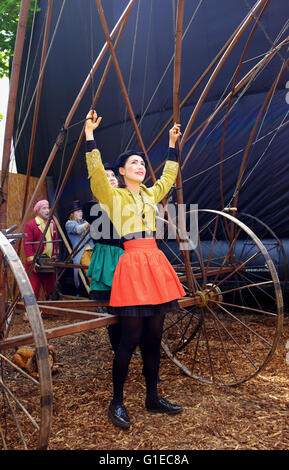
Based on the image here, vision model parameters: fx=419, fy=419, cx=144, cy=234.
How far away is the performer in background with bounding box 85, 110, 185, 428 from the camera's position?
6.79 ft

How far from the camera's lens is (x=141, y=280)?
210 cm

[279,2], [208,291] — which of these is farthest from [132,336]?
[279,2]

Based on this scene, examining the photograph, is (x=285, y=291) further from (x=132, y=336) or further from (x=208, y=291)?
(x=132, y=336)

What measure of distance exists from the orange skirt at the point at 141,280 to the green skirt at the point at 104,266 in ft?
0.64

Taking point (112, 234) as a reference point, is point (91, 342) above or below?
below

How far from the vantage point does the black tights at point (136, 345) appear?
214 cm

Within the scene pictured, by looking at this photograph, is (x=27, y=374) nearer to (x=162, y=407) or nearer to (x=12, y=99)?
(x=162, y=407)

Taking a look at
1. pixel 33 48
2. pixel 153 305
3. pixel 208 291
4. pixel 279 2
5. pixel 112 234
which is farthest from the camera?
pixel 33 48

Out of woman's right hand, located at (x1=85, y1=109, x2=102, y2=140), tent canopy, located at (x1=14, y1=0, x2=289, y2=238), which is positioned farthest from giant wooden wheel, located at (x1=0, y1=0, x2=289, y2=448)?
tent canopy, located at (x1=14, y1=0, x2=289, y2=238)

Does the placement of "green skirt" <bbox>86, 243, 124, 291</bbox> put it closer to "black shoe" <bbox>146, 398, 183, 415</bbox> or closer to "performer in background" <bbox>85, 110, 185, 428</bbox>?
"performer in background" <bbox>85, 110, 185, 428</bbox>

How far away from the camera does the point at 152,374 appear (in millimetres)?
2287

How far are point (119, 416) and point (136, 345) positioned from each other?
358 mm

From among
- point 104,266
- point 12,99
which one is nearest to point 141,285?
point 104,266
